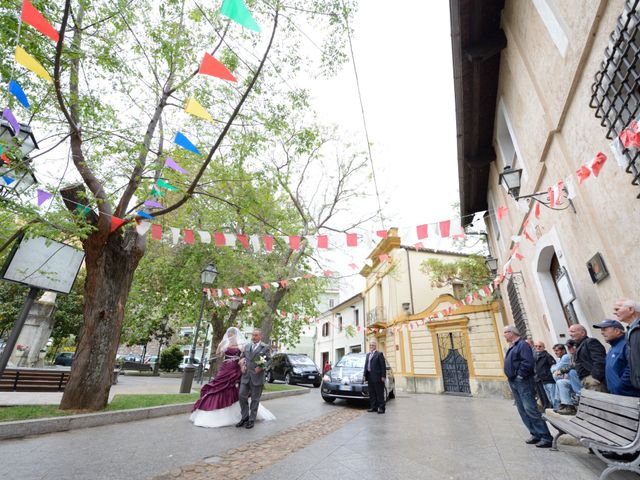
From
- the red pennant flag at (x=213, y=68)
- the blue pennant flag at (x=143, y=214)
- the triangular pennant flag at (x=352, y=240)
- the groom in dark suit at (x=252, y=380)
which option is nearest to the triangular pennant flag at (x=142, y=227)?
the blue pennant flag at (x=143, y=214)

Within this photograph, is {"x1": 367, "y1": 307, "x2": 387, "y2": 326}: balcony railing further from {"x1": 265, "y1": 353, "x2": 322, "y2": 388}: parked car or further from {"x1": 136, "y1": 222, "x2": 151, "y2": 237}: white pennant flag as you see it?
→ {"x1": 136, "y1": 222, "x2": 151, "y2": 237}: white pennant flag

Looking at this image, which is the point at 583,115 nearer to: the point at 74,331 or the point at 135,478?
the point at 135,478

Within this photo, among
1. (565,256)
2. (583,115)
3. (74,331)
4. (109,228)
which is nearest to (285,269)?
(109,228)

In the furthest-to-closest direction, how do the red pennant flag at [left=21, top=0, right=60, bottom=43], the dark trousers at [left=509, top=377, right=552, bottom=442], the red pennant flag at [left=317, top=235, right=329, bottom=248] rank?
the red pennant flag at [left=317, top=235, right=329, bottom=248] < the dark trousers at [left=509, top=377, right=552, bottom=442] < the red pennant flag at [left=21, top=0, right=60, bottom=43]

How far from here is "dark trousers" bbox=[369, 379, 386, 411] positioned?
777 cm

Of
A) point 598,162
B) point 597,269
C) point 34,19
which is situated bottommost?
point 597,269

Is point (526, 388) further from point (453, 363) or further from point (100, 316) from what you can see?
point (453, 363)

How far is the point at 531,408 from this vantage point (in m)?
4.16

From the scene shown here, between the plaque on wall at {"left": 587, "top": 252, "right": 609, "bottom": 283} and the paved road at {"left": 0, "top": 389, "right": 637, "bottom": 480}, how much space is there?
212cm

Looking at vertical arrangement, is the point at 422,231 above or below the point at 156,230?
below

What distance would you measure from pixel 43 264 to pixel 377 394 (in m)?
7.61

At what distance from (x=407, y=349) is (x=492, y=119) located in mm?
13275

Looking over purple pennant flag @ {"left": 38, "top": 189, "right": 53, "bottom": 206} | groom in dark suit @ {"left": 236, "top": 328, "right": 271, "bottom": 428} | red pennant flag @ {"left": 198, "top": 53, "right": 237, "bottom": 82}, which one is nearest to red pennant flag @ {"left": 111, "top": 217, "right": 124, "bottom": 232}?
purple pennant flag @ {"left": 38, "top": 189, "right": 53, "bottom": 206}

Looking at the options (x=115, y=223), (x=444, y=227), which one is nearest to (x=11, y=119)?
(x=115, y=223)
